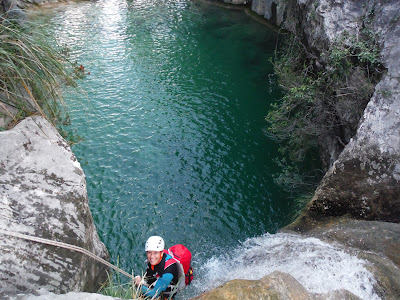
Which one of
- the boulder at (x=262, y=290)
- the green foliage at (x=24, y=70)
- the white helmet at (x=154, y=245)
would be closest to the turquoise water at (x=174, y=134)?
the green foliage at (x=24, y=70)

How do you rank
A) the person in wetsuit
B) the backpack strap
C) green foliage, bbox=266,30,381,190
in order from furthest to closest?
1. green foliage, bbox=266,30,381,190
2. the backpack strap
3. the person in wetsuit

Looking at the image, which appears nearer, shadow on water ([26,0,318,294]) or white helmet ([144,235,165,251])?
white helmet ([144,235,165,251])

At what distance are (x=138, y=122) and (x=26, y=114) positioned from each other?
765 centimetres

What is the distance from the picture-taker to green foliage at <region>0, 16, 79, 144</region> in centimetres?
544

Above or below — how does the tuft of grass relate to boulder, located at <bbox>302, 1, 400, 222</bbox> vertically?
above

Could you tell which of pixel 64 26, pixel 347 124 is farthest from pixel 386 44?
pixel 64 26

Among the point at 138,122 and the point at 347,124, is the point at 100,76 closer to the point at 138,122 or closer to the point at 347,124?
the point at 138,122

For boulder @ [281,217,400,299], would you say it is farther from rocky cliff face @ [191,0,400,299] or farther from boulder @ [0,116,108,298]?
boulder @ [0,116,108,298]

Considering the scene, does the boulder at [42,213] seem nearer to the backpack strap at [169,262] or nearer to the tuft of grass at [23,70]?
the tuft of grass at [23,70]

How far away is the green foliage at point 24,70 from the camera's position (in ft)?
17.9

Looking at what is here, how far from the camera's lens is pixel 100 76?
16531 millimetres

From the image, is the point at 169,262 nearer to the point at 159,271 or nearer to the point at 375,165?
the point at 159,271

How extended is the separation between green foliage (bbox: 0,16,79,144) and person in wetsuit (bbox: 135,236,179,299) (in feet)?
10.3

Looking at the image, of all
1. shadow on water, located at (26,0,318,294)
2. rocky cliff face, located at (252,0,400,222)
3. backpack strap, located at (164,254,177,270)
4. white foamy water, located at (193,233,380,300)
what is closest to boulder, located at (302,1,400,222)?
rocky cliff face, located at (252,0,400,222)
